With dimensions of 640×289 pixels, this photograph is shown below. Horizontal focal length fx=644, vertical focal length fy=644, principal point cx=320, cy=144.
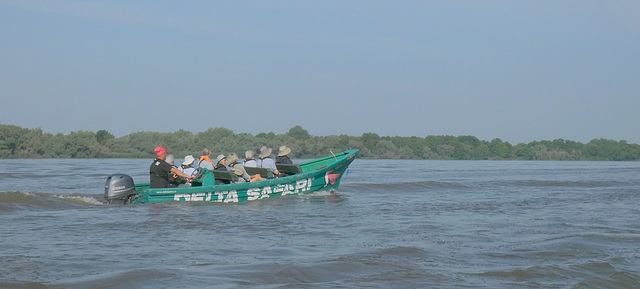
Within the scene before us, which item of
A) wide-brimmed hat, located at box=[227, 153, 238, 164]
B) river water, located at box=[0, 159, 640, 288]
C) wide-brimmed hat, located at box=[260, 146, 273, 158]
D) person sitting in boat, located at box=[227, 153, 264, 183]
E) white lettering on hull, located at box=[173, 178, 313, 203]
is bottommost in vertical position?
river water, located at box=[0, 159, 640, 288]

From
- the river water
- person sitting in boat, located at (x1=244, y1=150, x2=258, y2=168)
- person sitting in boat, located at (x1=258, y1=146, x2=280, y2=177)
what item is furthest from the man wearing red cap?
person sitting in boat, located at (x1=258, y1=146, x2=280, y2=177)

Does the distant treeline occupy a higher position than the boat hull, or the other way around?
the distant treeline

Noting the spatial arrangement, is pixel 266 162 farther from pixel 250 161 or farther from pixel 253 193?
pixel 253 193

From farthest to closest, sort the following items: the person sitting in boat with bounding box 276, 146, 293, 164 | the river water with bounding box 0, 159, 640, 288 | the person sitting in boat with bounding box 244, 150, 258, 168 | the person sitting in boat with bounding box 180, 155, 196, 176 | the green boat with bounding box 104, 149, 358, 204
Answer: the person sitting in boat with bounding box 276, 146, 293, 164, the person sitting in boat with bounding box 244, 150, 258, 168, the person sitting in boat with bounding box 180, 155, 196, 176, the green boat with bounding box 104, 149, 358, 204, the river water with bounding box 0, 159, 640, 288

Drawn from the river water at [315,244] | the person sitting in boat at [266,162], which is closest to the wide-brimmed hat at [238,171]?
the river water at [315,244]

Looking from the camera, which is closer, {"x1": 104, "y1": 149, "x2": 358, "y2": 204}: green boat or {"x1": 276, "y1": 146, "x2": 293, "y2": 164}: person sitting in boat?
{"x1": 104, "y1": 149, "x2": 358, "y2": 204}: green boat

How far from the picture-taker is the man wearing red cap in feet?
47.4

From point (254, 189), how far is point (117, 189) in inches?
134

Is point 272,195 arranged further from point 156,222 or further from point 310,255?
point 310,255

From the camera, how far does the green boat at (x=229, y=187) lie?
14.3 meters

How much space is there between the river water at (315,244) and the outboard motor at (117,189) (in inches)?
12.6

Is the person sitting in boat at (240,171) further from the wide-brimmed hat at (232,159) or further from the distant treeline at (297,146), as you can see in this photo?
the distant treeline at (297,146)

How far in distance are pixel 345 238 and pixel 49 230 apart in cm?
492

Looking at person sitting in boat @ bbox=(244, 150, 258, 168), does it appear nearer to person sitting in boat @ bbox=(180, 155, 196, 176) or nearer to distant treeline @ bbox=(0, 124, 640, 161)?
person sitting in boat @ bbox=(180, 155, 196, 176)
